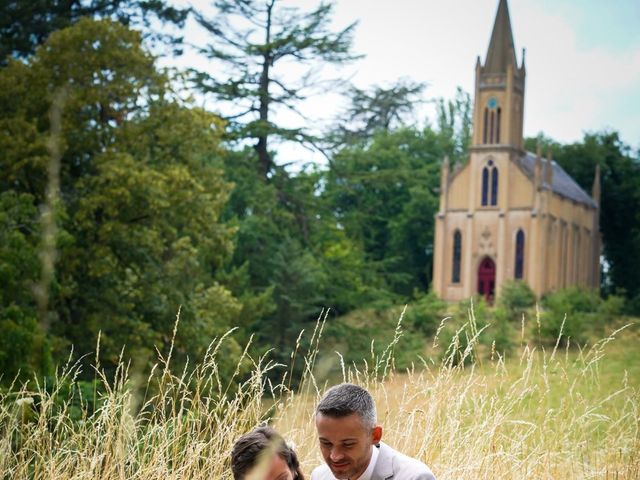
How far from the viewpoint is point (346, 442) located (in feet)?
11.5

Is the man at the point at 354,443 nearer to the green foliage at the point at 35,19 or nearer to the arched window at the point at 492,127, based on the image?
the green foliage at the point at 35,19

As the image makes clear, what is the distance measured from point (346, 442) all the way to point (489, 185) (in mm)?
43317

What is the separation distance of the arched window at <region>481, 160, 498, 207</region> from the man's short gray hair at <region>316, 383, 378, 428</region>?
43.0 m

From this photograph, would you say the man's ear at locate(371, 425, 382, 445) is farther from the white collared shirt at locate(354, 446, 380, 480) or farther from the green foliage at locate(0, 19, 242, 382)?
the green foliage at locate(0, 19, 242, 382)

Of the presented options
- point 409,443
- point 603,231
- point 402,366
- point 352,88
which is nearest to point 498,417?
point 409,443

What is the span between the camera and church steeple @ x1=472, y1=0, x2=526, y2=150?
45.6 meters

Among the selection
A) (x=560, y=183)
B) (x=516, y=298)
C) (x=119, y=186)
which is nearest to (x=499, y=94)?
(x=560, y=183)

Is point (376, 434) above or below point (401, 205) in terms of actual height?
below

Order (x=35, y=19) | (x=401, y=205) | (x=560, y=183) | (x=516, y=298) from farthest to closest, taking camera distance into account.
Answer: (x=560, y=183) → (x=401, y=205) → (x=516, y=298) → (x=35, y=19)

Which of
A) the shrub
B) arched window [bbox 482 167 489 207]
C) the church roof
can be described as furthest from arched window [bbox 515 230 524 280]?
the shrub

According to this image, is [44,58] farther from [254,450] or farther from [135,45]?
[254,450]

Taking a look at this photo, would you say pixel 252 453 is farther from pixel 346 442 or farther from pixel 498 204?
pixel 498 204

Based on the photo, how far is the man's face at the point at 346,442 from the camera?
138 inches

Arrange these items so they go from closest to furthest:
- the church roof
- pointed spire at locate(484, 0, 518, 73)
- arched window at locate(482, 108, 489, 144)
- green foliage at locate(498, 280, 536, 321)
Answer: green foliage at locate(498, 280, 536, 321) < the church roof < pointed spire at locate(484, 0, 518, 73) < arched window at locate(482, 108, 489, 144)
